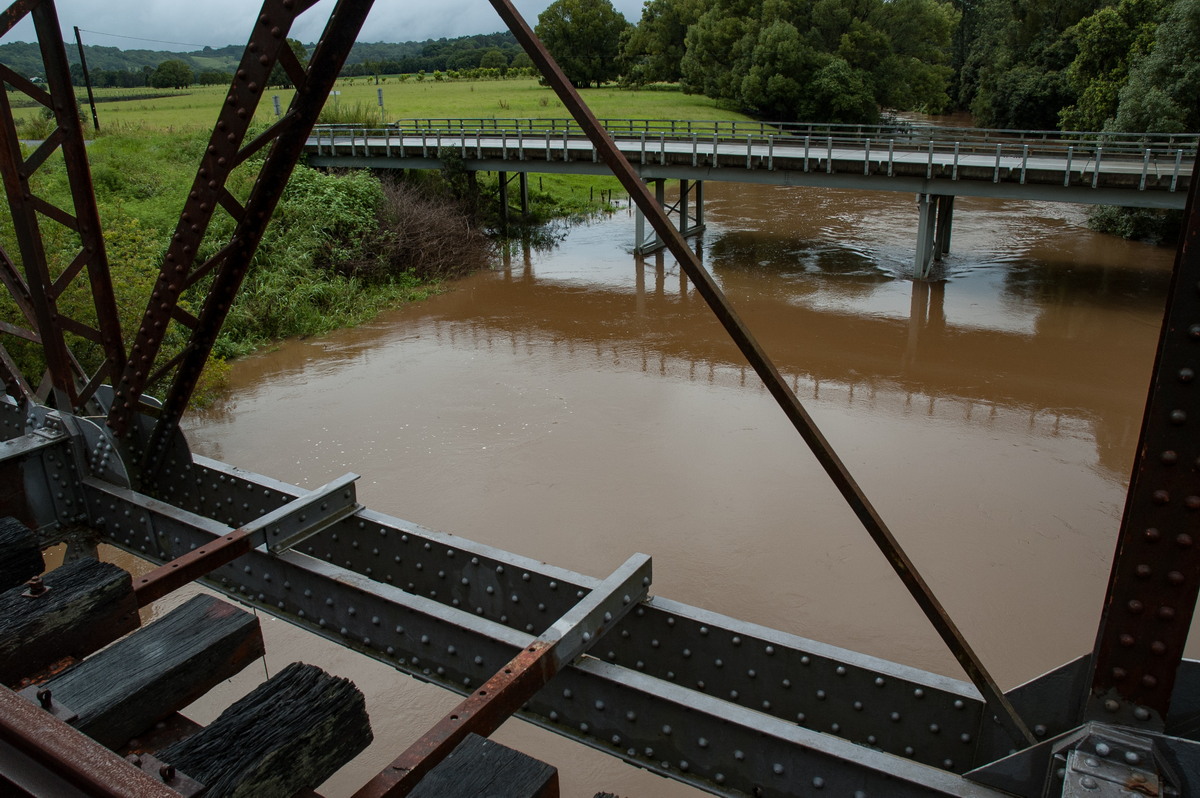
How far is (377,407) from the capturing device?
1659 centimetres

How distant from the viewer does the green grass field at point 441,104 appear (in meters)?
43.3

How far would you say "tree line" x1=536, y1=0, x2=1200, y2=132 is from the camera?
120 feet

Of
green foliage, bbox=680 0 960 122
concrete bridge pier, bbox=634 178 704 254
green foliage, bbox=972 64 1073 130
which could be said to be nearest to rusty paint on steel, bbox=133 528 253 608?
concrete bridge pier, bbox=634 178 704 254

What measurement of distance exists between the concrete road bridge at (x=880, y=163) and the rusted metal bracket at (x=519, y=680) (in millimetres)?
15056

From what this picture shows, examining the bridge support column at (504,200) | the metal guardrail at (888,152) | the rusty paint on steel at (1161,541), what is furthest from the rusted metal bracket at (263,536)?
the bridge support column at (504,200)

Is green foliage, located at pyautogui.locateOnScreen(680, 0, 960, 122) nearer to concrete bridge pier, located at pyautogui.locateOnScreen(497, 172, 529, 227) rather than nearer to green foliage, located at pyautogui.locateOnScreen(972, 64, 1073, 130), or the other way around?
green foliage, located at pyautogui.locateOnScreen(972, 64, 1073, 130)

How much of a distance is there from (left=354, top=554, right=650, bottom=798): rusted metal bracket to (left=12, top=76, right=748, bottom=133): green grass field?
39613 millimetres

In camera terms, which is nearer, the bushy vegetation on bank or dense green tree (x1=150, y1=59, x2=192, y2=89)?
the bushy vegetation on bank

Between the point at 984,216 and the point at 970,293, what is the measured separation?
12.8 m

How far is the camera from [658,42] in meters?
65.8

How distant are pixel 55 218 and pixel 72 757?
4.61m

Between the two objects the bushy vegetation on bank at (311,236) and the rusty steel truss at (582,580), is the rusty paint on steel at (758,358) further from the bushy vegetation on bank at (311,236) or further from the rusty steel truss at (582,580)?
the bushy vegetation on bank at (311,236)

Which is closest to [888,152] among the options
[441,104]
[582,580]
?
[582,580]

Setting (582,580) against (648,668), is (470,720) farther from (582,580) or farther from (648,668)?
(648,668)
